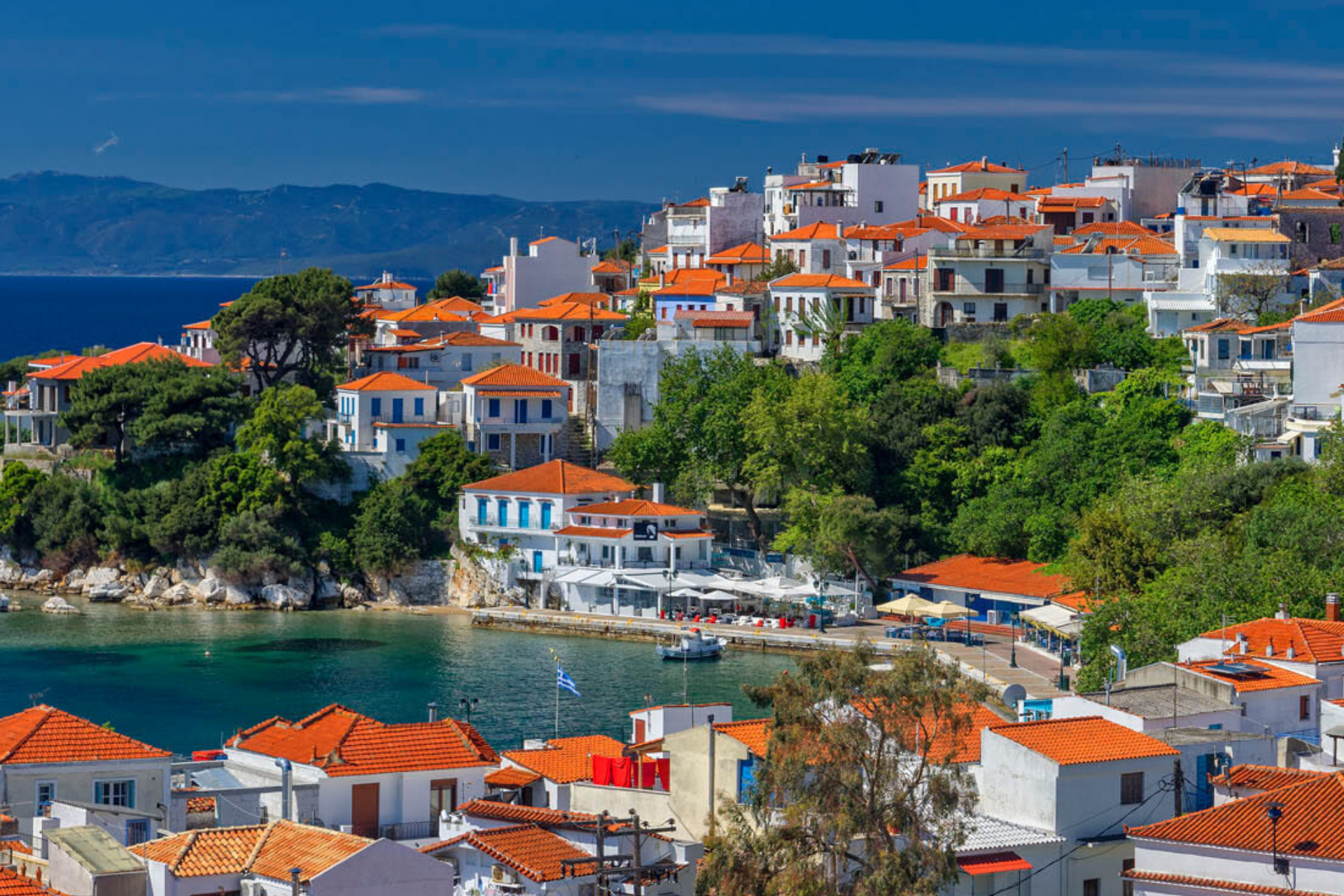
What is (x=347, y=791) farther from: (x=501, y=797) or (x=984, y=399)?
(x=984, y=399)

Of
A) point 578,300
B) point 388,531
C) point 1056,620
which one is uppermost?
point 578,300

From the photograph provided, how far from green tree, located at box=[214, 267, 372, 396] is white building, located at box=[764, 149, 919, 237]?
18.6 metres

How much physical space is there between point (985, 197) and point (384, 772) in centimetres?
6419

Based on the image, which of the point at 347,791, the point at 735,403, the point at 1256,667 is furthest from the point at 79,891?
the point at 735,403

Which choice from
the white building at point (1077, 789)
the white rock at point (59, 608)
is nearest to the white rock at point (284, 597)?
the white rock at point (59, 608)

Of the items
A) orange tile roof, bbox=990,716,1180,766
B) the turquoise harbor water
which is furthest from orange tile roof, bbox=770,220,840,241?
orange tile roof, bbox=990,716,1180,766

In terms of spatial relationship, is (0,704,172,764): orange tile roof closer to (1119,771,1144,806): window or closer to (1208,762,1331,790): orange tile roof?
(1119,771,1144,806): window

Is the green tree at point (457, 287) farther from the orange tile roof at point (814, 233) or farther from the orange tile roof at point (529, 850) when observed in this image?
the orange tile roof at point (529, 850)

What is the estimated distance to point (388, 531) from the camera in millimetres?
65938

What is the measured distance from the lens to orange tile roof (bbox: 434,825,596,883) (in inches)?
947

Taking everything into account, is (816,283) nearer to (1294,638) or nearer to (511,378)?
(511,378)

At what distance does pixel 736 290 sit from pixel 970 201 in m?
15.9

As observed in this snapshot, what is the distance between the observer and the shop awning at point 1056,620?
51250mm

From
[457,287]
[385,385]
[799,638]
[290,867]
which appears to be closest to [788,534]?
[799,638]
